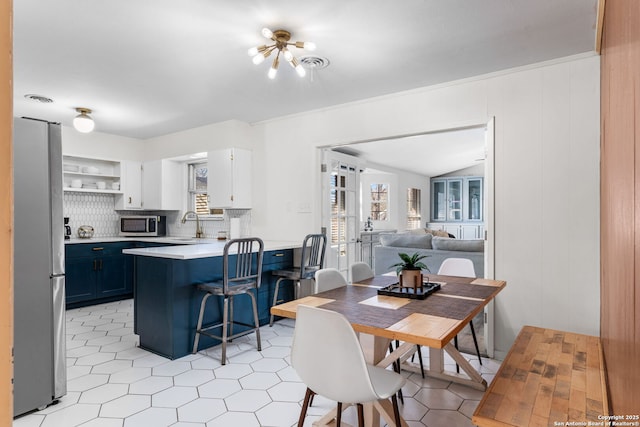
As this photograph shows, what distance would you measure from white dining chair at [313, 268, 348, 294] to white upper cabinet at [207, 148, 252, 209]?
95.0 inches

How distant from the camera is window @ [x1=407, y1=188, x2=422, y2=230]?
917 centimetres

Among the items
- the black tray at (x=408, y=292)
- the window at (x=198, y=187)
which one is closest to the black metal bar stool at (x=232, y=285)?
the black tray at (x=408, y=292)

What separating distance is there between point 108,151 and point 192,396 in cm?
436

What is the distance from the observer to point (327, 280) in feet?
8.18

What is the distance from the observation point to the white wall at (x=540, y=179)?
8.90 ft

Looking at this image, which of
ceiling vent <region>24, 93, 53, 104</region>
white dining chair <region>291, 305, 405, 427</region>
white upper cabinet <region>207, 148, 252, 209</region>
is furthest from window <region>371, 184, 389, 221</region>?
white dining chair <region>291, 305, 405, 427</region>

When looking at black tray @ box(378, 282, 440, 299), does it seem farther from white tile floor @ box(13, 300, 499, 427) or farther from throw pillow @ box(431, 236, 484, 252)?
throw pillow @ box(431, 236, 484, 252)

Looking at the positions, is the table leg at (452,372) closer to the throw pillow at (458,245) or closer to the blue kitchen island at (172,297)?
the blue kitchen island at (172,297)

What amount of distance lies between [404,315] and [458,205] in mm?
8889

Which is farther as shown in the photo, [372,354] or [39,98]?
[39,98]

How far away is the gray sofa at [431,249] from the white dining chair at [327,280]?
230 cm

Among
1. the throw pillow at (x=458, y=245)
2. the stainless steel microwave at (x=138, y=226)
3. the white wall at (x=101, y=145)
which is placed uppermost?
the white wall at (x=101, y=145)

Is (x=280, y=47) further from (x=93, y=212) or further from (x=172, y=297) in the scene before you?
(x=93, y=212)

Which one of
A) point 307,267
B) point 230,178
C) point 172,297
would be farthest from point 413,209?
point 172,297
